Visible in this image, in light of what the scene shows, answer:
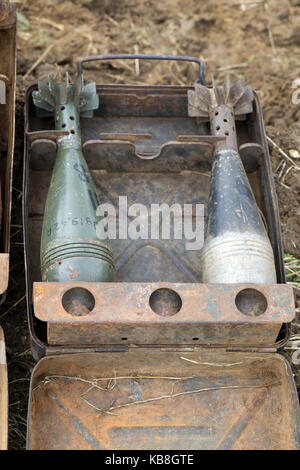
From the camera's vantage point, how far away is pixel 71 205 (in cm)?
201

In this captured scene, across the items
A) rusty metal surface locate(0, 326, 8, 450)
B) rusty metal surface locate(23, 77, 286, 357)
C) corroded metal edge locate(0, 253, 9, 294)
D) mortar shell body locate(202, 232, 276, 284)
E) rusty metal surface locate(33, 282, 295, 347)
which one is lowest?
rusty metal surface locate(0, 326, 8, 450)

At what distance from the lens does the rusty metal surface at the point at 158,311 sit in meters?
1.79

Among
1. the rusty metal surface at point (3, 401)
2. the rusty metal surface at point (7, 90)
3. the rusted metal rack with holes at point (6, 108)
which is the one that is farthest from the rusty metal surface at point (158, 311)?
the rusty metal surface at point (7, 90)

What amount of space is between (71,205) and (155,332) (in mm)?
454

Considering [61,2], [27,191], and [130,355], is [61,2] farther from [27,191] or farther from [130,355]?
[130,355]

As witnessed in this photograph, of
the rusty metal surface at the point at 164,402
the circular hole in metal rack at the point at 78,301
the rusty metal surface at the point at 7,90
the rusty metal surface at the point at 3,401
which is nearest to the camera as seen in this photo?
the rusty metal surface at the point at 3,401

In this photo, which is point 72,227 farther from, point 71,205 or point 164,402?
point 164,402

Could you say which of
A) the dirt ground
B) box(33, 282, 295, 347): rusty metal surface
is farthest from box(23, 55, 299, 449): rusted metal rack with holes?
the dirt ground

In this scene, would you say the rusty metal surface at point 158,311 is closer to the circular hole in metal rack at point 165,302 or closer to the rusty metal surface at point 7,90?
the circular hole in metal rack at point 165,302

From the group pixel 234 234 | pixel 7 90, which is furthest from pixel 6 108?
pixel 234 234

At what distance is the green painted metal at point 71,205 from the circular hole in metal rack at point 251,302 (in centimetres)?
37

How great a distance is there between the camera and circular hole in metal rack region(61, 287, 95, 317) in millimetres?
1816

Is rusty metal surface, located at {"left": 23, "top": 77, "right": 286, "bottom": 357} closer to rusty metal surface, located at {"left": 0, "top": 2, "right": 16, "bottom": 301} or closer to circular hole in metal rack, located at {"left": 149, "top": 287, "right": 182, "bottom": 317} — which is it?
rusty metal surface, located at {"left": 0, "top": 2, "right": 16, "bottom": 301}
